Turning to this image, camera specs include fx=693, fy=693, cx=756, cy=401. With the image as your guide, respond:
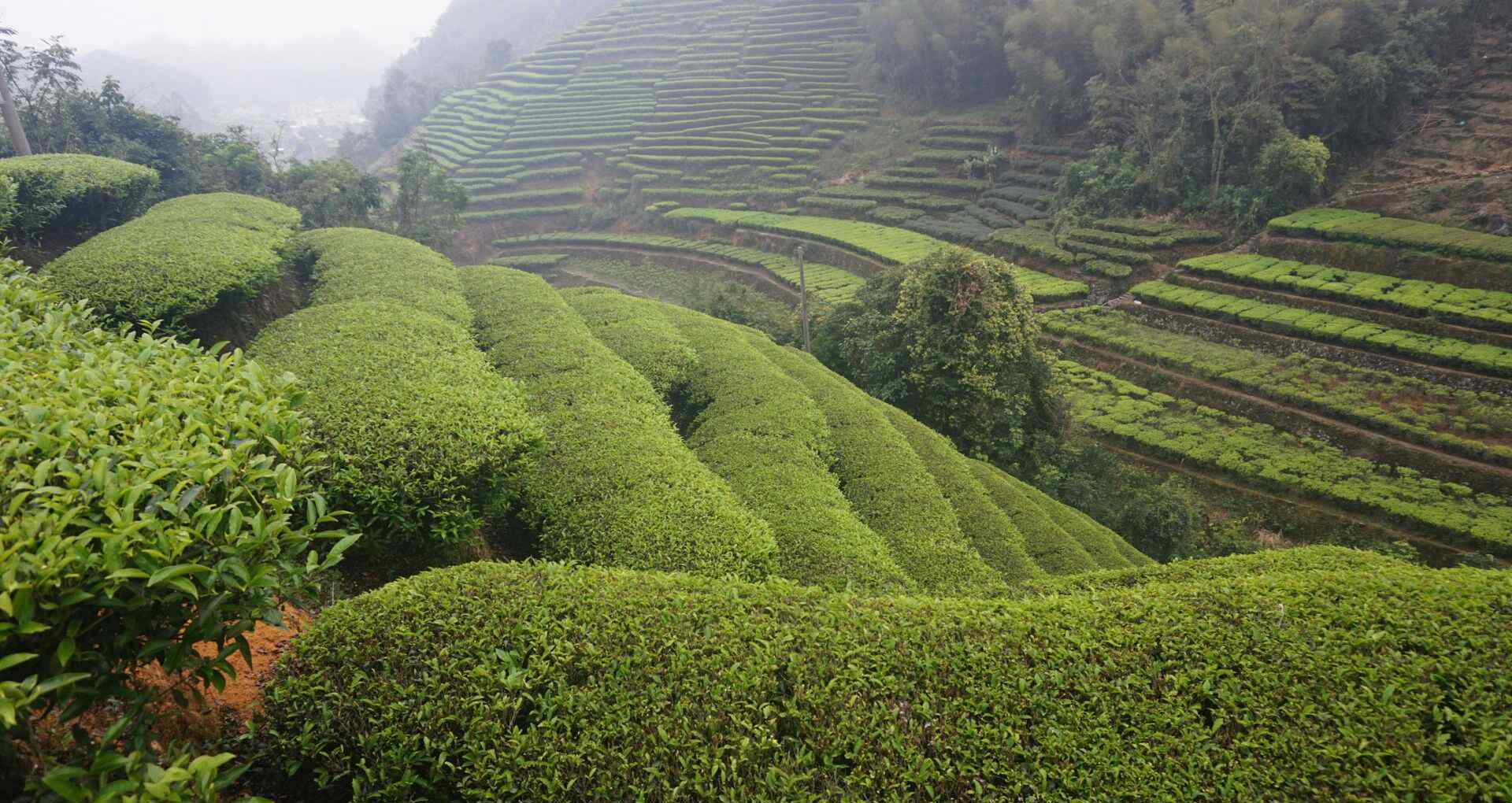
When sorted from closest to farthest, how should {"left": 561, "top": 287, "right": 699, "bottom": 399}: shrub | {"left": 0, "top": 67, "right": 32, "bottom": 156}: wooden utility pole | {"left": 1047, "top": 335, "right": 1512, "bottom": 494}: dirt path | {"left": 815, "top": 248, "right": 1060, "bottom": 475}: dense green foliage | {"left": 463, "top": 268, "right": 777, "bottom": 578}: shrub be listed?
{"left": 463, "top": 268, "right": 777, "bottom": 578}: shrub, {"left": 561, "top": 287, "right": 699, "bottom": 399}: shrub, {"left": 815, "top": 248, "right": 1060, "bottom": 475}: dense green foliage, {"left": 0, "top": 67, "right": 32, "bottom": 156}: wooden utility pole, {"left": 1047, "top": 335, "right": 1512, "bottom": 494}: dirt path

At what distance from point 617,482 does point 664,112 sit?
47.0 meters

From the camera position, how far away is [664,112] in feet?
157

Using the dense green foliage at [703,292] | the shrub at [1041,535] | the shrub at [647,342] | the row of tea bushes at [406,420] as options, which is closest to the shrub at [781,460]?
the shrub at [647,342]

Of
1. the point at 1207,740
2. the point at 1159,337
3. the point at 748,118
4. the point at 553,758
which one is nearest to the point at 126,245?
the point at 553,758

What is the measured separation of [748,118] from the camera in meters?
44.6

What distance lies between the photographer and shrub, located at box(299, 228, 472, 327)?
8.70 metres

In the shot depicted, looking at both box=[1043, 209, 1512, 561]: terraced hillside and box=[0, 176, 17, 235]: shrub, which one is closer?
box=[0, 176, 17, 235]: shrub

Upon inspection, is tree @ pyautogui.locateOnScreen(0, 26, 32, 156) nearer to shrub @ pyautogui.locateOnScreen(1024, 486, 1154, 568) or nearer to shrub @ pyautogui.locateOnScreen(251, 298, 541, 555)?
Answer: shrub @ pyautogui.locateOnScreen(251, 298, 541, 555)

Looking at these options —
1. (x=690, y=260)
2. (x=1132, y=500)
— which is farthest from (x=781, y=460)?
(x=690, y=260)

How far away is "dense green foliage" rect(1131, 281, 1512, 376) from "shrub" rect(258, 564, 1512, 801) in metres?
18.8

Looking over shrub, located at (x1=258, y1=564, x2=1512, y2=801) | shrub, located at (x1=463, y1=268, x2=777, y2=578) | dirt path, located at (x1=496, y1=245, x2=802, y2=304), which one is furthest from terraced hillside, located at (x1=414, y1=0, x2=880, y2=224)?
shrub, located at (x1=258, y1=564, x2=1512, y2=801)

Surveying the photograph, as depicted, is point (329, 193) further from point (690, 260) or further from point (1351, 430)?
point (1351, 430)

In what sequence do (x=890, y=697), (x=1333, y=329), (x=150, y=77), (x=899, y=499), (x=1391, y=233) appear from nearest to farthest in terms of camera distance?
(x=890, y=697), (x=899, y=499), (x=1333, y=329), (x=1391, y=233), (x=150, y=77)

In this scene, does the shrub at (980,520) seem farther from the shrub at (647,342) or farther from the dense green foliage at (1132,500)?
the dense green foliage at (1132,500)
